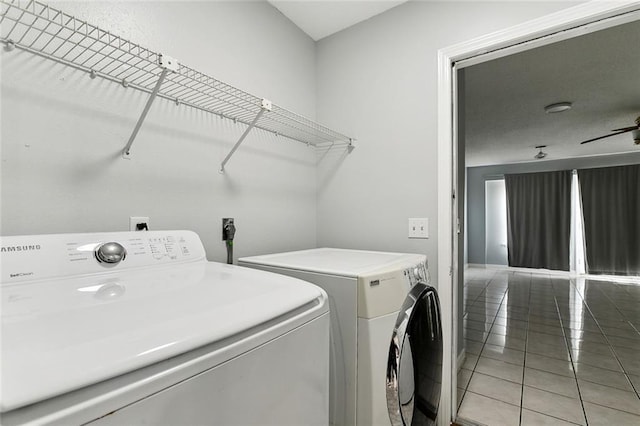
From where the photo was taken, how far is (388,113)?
74.6 inches

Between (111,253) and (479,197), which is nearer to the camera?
(111,253)

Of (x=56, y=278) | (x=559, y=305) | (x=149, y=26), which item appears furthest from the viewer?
(x=559, y=305)

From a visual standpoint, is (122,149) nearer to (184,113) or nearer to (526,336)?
(184,113)

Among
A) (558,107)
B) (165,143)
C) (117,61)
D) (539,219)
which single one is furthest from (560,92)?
(539,219)

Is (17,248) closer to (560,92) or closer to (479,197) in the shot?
(560,92)

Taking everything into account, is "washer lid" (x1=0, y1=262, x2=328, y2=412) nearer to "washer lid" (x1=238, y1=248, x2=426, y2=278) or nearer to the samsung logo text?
the samsung logo text

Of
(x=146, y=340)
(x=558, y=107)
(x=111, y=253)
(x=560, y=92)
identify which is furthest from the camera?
(x=558, y=107)

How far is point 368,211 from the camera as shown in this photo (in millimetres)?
1974

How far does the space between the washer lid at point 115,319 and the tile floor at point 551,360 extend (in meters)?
1.71

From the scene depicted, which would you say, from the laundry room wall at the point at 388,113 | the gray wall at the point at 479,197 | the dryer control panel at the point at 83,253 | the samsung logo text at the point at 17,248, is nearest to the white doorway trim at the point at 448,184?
the laundry room wall at the point at 388,113

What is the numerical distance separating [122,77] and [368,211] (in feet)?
4.68

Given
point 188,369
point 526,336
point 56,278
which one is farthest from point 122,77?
point 526,336

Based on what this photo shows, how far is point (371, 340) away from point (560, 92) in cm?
365

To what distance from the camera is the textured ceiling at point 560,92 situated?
2.44 meters
